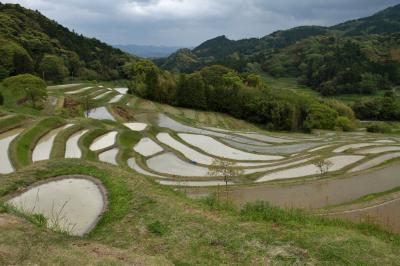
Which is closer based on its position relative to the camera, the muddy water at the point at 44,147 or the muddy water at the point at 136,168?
the muddy water at the point at 136,168

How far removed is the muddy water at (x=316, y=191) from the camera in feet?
65.9

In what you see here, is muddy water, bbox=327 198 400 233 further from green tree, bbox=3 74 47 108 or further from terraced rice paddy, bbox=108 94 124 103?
terraced rice paddy, bbox=108 94 124 103

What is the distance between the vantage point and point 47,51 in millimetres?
100812

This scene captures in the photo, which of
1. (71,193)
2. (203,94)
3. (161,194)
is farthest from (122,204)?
(203,94)

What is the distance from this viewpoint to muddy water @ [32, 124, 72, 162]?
26.8 m

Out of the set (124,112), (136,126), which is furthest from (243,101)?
(136,126)

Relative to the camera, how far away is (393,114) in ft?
299

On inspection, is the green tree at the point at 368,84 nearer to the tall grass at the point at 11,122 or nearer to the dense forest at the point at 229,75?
the dense forest at the point at 229,75

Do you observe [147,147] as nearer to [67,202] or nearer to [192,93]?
[67,202]

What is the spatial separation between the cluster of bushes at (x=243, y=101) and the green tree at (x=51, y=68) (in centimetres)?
1716

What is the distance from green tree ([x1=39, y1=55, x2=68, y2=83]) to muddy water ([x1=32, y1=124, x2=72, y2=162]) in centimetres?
5460

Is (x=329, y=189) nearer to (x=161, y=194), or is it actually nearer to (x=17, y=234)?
(x=161, y=194)

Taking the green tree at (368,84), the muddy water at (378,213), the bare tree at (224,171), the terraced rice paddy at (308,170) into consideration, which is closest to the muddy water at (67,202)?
the muddy water at (378,213)

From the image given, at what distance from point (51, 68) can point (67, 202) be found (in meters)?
77.3
